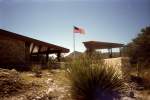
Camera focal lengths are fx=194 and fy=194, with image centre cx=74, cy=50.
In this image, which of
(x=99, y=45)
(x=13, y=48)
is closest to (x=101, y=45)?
(x=99, y=45)

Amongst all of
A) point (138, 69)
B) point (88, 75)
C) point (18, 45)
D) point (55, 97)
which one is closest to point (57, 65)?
point (18, 45)

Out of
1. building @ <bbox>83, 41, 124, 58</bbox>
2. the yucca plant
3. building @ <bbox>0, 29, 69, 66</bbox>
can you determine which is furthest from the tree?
the yucca plant

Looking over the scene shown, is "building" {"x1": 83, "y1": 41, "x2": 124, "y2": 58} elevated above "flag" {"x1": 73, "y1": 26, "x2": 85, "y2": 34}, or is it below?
below

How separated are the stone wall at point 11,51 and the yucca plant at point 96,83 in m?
8.23

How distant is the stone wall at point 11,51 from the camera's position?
1241 centimetres

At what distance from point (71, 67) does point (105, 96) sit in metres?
1.30

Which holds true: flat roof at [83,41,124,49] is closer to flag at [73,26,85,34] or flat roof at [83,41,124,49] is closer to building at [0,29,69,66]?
flag at [73,26,85,34]

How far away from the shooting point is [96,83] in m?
5.29

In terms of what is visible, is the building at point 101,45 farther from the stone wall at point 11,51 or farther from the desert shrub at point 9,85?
the desert shrub at point 9,85

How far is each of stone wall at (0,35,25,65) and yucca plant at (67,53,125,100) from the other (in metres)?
8.23

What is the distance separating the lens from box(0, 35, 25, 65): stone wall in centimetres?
1241

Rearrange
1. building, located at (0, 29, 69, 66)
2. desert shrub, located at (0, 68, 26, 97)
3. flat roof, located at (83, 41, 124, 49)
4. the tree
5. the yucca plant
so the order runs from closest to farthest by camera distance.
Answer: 1. the yucca plant
2. desert shrub, located at (0, 68, 26, 97)
3. building, located at (0, 29, 69, 66)
4. flat roof, located at (83, 41, 124, 49)
5. the tree

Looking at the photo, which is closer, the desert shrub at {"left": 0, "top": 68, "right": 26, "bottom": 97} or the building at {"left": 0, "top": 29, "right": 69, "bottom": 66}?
the desert shrub at {"left": 0, "top": 68, "right": 26, "bottom": 97}

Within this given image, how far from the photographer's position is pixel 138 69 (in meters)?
13.1
